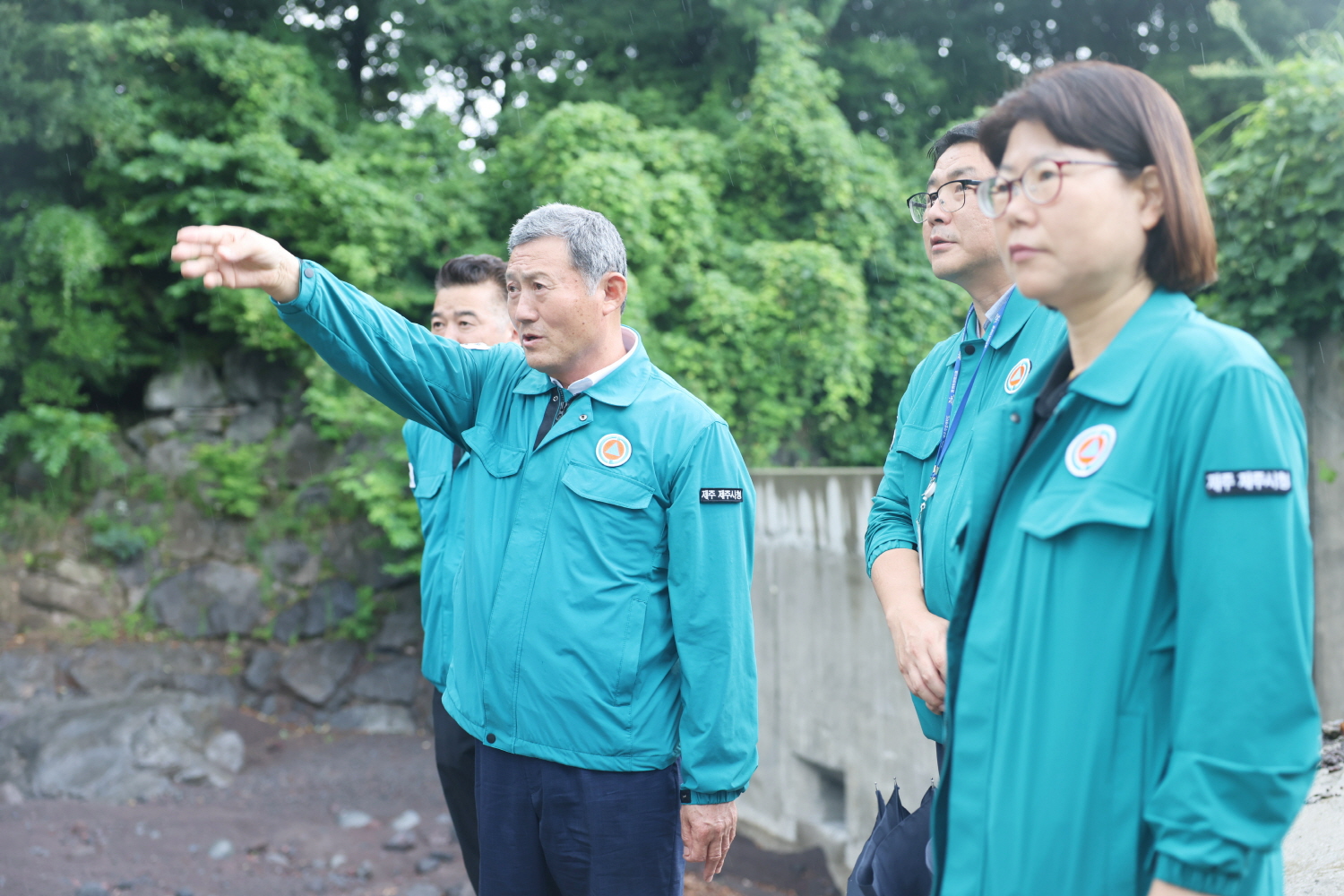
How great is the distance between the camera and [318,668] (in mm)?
8977

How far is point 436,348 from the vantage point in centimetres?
242

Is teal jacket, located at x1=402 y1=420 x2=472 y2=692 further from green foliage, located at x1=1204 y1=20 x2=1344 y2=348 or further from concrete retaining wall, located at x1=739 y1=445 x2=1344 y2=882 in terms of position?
green foliage, located at x1=1204 y1=20 x2=1344 y2=348

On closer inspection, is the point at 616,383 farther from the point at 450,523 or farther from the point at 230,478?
the point at 230,478

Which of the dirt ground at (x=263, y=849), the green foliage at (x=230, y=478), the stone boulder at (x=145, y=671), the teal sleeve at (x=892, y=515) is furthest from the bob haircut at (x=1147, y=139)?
the green foliage at (x=230, y=478)

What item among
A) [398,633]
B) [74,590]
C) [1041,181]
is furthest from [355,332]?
[74,590]

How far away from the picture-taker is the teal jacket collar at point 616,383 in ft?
7.78

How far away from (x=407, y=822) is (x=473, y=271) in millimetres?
4515

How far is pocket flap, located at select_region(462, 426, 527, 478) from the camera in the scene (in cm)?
238

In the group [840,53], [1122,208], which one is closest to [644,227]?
[840,53]

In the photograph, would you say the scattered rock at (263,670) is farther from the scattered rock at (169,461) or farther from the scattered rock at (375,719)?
the scattered rock at (169,461)

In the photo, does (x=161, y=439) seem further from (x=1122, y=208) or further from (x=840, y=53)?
(x=1122, y=208)

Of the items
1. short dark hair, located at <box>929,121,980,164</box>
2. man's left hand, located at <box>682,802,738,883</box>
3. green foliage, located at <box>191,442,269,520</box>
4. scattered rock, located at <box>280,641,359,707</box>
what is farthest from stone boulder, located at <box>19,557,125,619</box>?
short dark hair, located at <box>929,121,980,164</box>

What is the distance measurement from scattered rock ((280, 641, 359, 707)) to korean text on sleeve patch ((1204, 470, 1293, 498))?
868 cm

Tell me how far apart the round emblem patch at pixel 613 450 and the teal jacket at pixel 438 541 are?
0.71m
